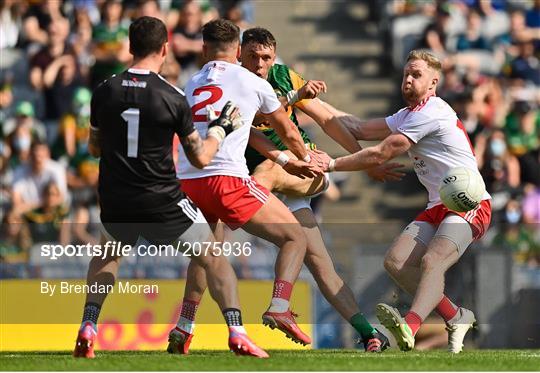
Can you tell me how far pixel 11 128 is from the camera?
57.7 feet

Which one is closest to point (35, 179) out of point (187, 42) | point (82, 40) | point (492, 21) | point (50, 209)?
point (50, 209)

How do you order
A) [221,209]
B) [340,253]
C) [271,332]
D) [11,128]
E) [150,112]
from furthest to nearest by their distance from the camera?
[11,128]
[340,253]
[271,332]
[221,209]
[150,112]

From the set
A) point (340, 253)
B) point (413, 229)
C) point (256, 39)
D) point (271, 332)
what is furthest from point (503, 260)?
point (256, 39)

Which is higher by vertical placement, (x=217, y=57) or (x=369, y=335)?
(x=217, y=57)

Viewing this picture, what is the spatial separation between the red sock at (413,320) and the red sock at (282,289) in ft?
2.83

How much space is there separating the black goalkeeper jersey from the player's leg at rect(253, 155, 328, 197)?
155 cm

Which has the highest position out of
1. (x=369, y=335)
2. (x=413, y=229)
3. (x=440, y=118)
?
(x=440, y=118)

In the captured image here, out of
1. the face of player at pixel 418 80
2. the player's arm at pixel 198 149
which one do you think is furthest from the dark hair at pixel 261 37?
the player's arm at pixel 198 149

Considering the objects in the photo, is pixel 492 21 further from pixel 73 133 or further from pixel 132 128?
pixel 132 128

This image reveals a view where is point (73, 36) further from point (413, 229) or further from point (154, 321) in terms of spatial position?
point (413, 229)

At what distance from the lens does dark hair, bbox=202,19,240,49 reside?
10141 mm

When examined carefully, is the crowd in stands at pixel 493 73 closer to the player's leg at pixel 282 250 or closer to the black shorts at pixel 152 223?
the player's leg at pixel 282 250

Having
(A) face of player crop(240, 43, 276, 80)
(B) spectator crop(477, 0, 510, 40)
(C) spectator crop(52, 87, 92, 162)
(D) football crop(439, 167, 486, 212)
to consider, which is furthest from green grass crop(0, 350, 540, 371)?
(B) spectator crop(477, 0, 510, 40)

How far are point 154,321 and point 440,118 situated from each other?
379 centimetres
